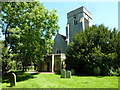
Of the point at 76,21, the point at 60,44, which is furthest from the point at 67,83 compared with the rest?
the point at 76,21

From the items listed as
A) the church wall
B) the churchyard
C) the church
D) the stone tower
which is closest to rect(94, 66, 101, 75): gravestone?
the churchyard

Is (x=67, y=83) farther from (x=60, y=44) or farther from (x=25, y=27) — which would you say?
(x=60, y=44)

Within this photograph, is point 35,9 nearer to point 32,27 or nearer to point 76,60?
point 32,27

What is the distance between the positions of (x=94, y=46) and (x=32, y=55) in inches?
427

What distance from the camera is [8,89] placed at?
9.66 m

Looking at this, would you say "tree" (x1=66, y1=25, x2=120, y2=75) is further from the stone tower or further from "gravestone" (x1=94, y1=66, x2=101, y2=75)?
the stone tower

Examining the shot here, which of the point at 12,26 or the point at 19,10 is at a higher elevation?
the point at 19,10

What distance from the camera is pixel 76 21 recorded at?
3309cm

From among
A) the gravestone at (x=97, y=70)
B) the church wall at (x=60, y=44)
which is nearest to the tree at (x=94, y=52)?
the gravestone at (x=97, y=70)

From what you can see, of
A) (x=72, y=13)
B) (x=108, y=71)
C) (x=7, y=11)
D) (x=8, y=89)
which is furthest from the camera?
(x=72, y=13)

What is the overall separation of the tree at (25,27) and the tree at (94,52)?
7.26m

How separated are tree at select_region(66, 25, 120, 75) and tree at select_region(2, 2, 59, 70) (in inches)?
286

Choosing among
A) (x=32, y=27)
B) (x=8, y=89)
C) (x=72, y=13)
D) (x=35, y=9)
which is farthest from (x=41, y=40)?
(x=72, y=13)

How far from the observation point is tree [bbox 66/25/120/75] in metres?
19.0
